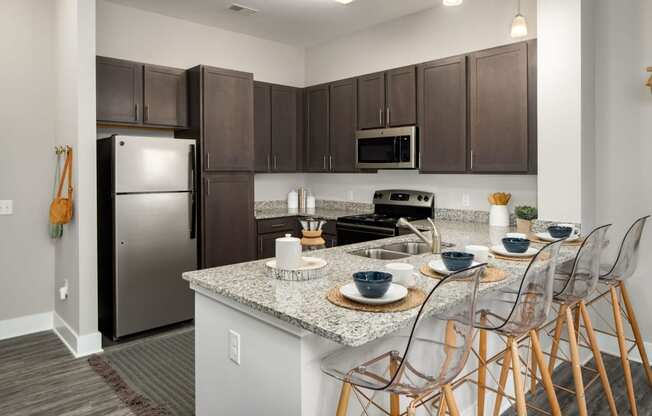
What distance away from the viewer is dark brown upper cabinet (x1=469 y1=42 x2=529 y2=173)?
3301 mm

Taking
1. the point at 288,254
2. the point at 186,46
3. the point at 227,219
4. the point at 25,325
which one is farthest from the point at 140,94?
the point at 288,254

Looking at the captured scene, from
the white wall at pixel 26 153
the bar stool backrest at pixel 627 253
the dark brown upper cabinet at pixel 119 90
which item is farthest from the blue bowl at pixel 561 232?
the white wall at pixel 26 153

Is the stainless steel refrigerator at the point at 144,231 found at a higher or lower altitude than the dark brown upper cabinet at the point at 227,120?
lower

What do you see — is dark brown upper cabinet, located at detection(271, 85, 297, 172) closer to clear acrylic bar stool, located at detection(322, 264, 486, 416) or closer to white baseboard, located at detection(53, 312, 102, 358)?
white baseboard, located at detection(53, 312, 102, 358)

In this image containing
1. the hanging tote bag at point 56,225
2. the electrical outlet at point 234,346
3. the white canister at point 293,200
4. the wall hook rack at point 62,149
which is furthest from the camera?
the white canister at point 293,200

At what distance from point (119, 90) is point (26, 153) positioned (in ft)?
2.98

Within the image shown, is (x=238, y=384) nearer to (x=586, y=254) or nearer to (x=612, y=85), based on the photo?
(x=586, y=254)

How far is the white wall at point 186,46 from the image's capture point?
4.04 m

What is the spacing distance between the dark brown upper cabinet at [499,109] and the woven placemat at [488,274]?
1608mm

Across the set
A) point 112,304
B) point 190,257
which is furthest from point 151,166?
point 112,304

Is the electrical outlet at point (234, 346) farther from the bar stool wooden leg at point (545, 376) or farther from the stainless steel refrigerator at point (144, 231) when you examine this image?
the stainless steel refrigerator at point (144, 231)

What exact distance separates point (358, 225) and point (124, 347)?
7.08ft

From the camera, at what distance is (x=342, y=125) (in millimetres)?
4609

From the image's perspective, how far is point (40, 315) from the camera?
380 centimetres
